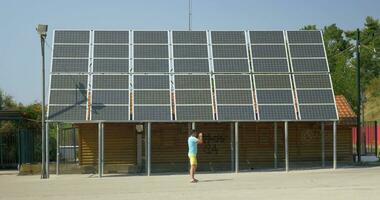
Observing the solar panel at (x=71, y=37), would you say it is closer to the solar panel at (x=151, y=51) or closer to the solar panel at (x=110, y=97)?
the solar panel at (x=151, y=51)

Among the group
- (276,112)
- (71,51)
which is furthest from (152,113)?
(276,112)

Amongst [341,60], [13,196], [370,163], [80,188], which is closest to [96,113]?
[80,188]

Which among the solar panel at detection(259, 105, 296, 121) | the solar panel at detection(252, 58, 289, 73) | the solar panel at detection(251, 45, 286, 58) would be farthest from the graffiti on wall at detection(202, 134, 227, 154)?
the solar panel at detection(251, 45, 286, 58)

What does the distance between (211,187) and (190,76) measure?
7.41m

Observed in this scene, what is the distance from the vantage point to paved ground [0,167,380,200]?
15133mm

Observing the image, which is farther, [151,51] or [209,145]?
[209,145]

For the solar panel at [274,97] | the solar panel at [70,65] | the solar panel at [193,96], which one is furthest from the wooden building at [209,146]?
the solar panel at [70,65]

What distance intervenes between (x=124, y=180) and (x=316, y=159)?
368 inches

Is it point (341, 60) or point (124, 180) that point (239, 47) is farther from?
A: point (341, 60)

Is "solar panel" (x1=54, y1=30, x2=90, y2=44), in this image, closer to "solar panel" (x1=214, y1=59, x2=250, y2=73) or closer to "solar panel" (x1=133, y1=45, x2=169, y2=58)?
"solar panel" (x1=133, y1=45, x2=169, y2=58)

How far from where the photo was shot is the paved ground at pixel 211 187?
15133 mm

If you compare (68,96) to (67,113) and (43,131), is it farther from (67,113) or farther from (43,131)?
(43,131)

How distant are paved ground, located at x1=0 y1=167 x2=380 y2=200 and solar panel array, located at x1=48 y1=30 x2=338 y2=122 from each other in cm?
241

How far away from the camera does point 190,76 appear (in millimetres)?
23844
